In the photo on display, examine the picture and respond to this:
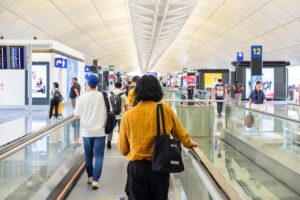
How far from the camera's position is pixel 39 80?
22.9 meters

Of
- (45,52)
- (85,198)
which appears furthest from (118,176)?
(45,52)

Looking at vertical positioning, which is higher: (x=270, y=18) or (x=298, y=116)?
(x=270, y=18)

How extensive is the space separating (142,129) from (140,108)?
0.65 feet

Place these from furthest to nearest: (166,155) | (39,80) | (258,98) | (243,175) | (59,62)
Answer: (59,62) < (39,80) < (258,98) < (243,175) < (166,155)

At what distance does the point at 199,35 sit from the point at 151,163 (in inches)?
1618

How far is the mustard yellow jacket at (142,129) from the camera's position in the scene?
12.3 ft

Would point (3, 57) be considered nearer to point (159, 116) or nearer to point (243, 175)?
point (243, 175)

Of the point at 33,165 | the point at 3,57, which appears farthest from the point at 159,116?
the point at 3,57

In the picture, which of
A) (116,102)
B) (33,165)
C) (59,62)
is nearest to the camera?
(33,165)

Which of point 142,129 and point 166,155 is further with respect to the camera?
point 142,129

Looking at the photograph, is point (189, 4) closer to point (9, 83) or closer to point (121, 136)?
point (9, 83)

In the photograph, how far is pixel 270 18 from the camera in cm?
2805

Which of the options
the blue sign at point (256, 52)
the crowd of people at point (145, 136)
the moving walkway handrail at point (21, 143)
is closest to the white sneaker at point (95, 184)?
the moving walkway handrail at point (21, 143)

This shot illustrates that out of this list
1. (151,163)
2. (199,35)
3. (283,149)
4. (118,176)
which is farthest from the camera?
(199,35)
